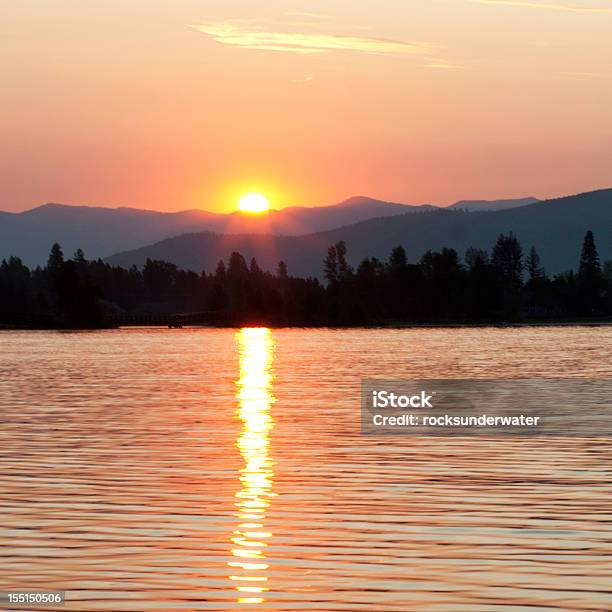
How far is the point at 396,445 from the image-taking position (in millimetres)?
46594

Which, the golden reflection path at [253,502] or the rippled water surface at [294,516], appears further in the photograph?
the golden reflection path at [253,502]

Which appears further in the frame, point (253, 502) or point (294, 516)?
point (253, 502)

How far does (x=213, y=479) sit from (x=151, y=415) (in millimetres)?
24471

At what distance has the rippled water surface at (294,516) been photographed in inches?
930

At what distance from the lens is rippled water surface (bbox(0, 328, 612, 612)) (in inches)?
930

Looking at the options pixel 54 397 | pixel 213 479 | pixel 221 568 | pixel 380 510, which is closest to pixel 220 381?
pixel 54 397

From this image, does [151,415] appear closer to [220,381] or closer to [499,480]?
[499,480]

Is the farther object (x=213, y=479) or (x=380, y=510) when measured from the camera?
(x=213, y=479)

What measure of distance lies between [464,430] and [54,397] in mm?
29656

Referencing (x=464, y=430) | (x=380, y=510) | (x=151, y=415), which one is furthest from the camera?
(x=151, y=415)

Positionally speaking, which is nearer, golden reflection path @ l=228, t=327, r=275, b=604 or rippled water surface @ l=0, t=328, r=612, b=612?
rippled water surface @ l=0, t=328, r=612, b=612

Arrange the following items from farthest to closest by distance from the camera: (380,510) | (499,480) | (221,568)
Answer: (499,480) → (380,510) → (221,568)

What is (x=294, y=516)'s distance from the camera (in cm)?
3089

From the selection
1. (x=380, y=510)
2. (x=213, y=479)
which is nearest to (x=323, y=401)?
(x=213, y=479)
